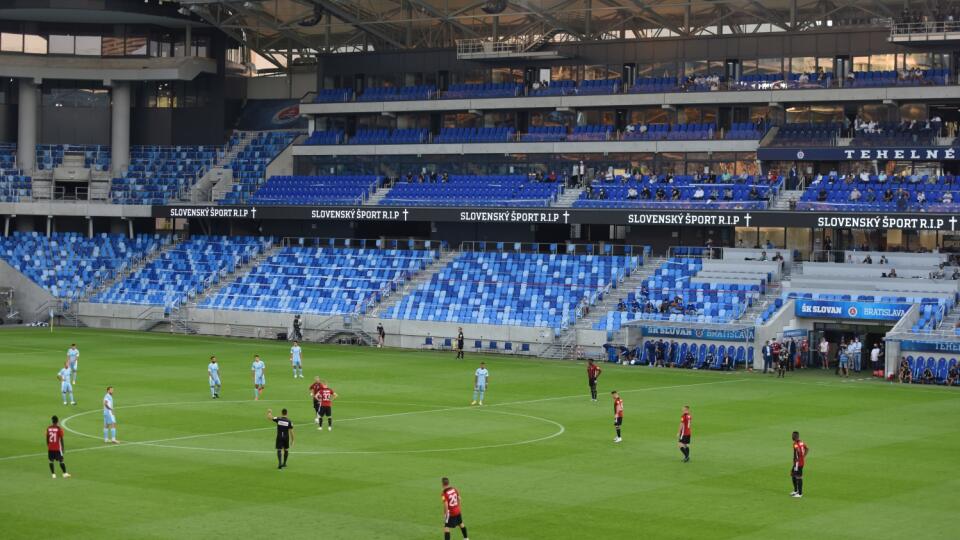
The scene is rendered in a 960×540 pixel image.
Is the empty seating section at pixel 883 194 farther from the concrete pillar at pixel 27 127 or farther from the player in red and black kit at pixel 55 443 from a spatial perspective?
the concrete pillar at pixel 27 127

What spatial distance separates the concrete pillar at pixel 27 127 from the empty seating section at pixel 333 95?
17.8 m

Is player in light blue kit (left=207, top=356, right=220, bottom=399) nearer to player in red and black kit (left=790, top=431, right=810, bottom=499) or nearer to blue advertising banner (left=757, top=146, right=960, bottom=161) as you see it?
player in red and black kit (left=790, top=431, right=810, bottom=499)

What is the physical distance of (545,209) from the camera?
73.6m

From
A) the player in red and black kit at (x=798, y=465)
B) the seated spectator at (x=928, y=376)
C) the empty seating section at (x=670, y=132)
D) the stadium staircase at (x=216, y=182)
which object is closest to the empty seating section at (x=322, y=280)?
the stadium staircase at (x=216, y=182)

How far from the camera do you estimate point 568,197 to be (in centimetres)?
7594

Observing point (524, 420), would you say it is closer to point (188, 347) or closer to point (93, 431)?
point (93, 431)

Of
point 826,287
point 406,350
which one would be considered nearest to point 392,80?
point 406,350

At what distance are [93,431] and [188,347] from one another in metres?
27.5

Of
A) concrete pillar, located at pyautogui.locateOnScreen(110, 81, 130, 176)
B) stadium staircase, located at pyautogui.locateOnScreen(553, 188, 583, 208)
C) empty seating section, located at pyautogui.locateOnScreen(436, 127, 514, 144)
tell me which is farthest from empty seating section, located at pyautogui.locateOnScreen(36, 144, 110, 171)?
stadium staircase, located at pyautogui.locateOnScreen(553, 188, 583, 208)

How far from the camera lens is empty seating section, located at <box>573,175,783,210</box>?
6969cm

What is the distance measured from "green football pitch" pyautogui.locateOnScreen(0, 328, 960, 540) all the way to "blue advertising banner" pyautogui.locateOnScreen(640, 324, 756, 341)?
3196 mm

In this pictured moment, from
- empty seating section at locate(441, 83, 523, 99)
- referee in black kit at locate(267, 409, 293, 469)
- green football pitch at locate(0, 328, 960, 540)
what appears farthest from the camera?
empty seating section at locate(441, 83, 523, 99)

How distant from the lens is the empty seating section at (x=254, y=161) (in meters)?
85.1

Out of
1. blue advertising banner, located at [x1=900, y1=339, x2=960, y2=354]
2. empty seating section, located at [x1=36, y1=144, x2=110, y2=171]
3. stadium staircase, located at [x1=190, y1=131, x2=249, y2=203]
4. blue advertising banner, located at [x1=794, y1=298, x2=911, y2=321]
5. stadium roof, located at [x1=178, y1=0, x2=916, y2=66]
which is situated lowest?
blue advertising banner, located at [x1=900, y1=339, x2=960, y2=354]
